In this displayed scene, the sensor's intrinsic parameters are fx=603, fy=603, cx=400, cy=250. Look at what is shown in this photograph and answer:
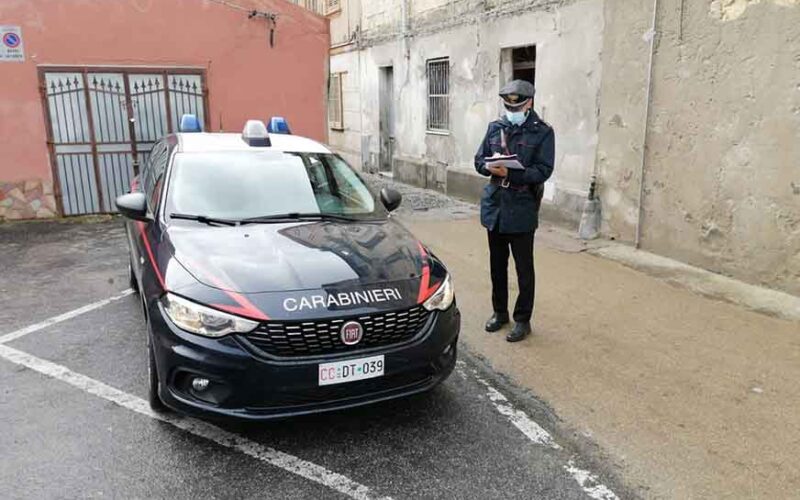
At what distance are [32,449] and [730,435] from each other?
371 cm

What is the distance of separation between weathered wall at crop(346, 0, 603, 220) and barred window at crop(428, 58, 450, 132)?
6.0 inches

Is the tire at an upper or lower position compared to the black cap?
lower

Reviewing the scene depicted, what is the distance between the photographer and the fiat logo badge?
2.92 meters

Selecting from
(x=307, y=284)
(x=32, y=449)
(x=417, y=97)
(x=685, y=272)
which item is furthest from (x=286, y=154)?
(x=417, y=97)

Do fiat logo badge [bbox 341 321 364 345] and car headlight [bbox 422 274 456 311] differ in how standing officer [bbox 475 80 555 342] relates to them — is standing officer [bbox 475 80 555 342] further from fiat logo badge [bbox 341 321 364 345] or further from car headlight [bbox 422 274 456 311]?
fiat logo badge [bbox 341 321 364 345]

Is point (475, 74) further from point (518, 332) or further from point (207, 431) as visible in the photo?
point (207, 431)

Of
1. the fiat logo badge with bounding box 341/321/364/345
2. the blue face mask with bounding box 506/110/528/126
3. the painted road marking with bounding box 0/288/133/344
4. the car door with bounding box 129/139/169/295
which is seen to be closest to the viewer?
the fiat logo badge with bounding box 341/321/364/345

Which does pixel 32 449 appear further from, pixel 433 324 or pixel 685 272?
pixel 685 272

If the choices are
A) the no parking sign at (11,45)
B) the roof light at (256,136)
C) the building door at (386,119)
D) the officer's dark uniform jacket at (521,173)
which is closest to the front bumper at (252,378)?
the officer's dark uniform jacket at (521,173)

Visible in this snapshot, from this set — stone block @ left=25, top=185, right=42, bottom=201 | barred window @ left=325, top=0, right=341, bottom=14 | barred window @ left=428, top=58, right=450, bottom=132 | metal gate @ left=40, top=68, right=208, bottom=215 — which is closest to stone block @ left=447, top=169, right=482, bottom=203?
barred window @ left=428, top=58, right=450, bottom=132

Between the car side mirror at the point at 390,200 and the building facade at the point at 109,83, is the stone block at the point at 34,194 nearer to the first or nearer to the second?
the building facade at the point at 109,83

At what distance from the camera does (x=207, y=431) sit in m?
3.30

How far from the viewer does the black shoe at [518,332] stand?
4.57m

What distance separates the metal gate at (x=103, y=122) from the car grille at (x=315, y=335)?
316 inches
